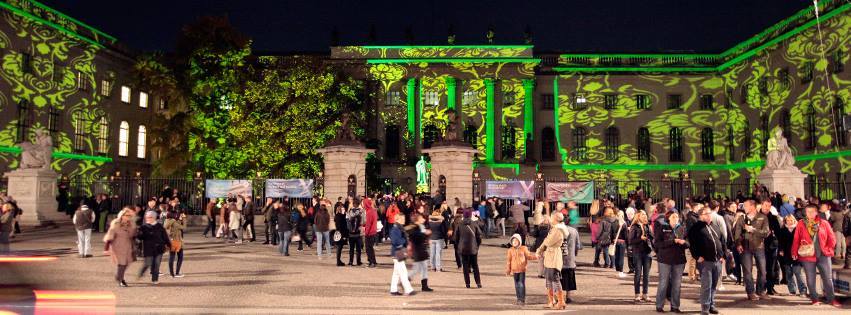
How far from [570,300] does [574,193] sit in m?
16.9

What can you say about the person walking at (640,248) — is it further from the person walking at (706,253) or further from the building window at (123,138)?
the building window at (123,138)

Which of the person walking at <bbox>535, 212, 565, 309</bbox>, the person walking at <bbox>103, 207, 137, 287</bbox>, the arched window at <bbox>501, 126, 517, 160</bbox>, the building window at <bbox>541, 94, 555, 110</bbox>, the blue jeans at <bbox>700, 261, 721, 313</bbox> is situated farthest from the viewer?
the building window at <bbox>541, 94, 555, 110</bbox>

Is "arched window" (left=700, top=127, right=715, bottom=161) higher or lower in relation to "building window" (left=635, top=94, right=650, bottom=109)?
lower

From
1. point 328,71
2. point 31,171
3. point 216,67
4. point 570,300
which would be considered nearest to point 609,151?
point 328,71

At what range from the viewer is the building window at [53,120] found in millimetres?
39844

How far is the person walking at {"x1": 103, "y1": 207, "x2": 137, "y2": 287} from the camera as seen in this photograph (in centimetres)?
→ 1252

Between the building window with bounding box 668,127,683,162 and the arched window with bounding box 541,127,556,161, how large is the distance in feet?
32.8

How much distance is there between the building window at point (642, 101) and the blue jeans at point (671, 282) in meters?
49.3

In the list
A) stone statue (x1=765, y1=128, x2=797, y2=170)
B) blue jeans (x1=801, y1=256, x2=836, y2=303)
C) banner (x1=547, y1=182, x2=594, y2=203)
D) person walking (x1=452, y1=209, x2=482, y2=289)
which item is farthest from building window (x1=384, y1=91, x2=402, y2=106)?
blue jeans (x1=801, y1=256, x2=836, y2=303)

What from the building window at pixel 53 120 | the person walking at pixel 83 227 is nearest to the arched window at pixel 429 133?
the building window at pixel 53 120

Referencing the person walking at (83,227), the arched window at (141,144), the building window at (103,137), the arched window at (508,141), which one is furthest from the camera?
the arched window at (508,141)

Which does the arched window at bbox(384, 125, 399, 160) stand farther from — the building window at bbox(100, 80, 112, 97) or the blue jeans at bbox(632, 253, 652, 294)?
the blue jeans at bbox(632, 253, 652, 294)

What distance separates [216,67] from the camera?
A: 119 ft

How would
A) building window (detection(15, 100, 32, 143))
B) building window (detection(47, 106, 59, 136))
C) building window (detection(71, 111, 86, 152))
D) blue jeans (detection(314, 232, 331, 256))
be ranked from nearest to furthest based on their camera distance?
blue jeans (detection(314, 232, 331, 256)) → building window (detection(15, 100, 32, 143)) → building window (detection(47, 106, 59, 136)) → building window (detection(71, 111, 86, 152))
